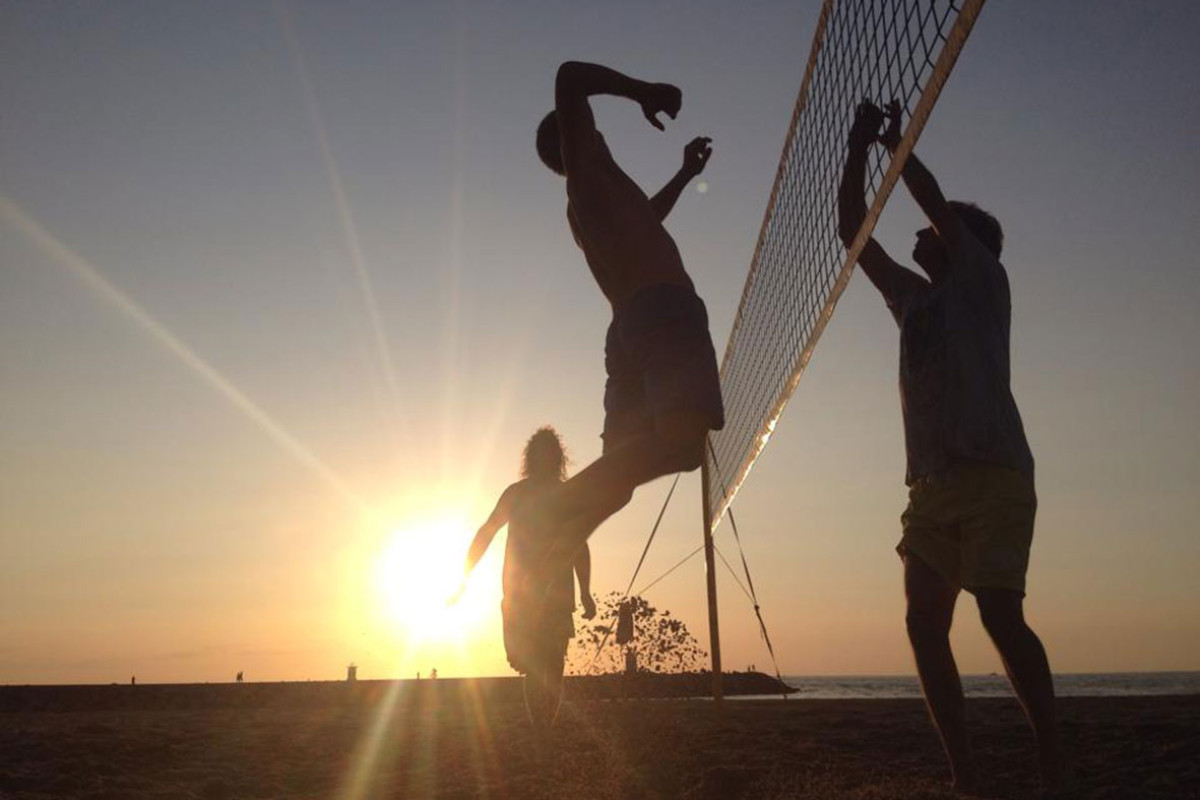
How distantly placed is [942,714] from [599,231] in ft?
6.51

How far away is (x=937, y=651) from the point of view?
3318mm

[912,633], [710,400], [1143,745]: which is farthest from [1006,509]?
[1143,745]

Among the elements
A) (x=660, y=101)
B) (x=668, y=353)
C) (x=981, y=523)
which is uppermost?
(x=660, y=101)

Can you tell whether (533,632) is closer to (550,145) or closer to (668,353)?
(668,353)

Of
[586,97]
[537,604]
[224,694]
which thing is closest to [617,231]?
[586,97]

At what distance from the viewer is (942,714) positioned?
3248mm

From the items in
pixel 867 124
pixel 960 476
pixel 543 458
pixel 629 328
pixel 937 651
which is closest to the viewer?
pixel 629 328

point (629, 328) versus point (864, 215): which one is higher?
point (864, 215)

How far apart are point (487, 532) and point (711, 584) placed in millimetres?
3090

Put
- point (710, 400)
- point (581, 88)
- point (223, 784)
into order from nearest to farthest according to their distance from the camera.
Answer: point (710, 400) → point (581, 88) → point (223, 784)

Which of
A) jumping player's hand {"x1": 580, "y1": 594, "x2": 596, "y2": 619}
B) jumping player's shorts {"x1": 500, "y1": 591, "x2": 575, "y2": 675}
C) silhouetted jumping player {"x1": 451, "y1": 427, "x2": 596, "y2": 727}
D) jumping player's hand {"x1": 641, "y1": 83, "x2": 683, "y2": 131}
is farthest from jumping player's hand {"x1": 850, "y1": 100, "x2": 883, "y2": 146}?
jumping player's hand {"x1": 580, "y1": 594, "x2": 596, "y2": 619}

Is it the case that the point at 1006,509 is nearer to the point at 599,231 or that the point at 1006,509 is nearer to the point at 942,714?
the point at 942,714

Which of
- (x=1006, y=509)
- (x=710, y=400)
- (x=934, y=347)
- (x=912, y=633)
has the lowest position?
(x=912, y=633)

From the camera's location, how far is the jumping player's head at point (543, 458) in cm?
599
